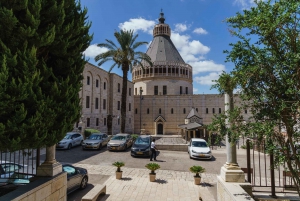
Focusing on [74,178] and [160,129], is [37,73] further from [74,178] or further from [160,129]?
[160,129]

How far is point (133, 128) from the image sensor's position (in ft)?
169

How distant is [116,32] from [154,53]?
33.6 metres

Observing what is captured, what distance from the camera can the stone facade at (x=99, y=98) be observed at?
3238 centimetres

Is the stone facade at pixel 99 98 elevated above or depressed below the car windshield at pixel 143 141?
above

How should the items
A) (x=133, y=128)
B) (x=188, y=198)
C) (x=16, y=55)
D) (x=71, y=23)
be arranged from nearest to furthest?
(x=16, y=55) → (x=71, y=23) → (x=188, y=198) → (x=133, y=128)

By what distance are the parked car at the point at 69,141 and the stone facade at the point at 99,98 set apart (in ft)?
20.0

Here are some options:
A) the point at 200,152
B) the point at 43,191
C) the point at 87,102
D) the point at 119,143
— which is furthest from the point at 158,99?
the point at 43,191

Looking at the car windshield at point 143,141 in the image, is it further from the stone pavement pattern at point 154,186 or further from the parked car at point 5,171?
the parked car at point 5,171

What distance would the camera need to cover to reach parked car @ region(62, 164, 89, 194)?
898 centimetres

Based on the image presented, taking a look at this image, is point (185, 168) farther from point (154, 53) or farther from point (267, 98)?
point (154, 53)

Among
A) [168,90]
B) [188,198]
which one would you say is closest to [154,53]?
[168,90]

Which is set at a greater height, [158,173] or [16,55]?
[16,55]

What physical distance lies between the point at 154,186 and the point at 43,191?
605cm

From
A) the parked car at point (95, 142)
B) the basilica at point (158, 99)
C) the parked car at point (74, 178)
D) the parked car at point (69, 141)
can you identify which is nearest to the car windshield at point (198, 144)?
the parked car at point (95, 142)
